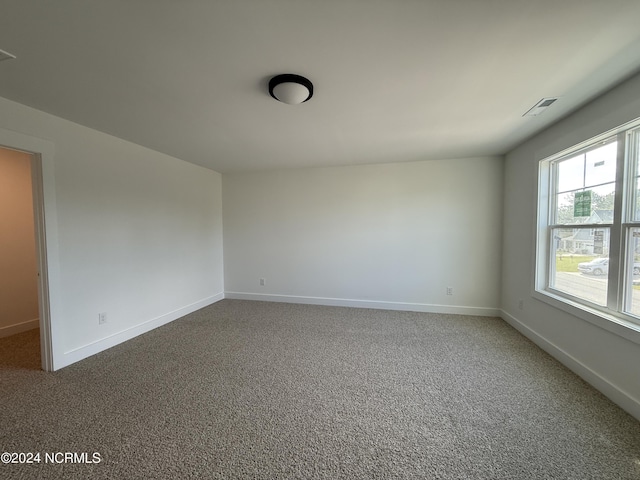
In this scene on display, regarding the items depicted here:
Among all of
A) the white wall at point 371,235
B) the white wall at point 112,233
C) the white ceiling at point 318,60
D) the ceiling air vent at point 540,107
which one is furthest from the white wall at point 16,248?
the ceiling air vent at point 540,107

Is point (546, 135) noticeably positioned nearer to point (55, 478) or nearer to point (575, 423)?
point (575, 423)

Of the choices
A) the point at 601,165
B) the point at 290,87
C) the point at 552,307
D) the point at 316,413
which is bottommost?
the point at 316,413

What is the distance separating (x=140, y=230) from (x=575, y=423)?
455 cm

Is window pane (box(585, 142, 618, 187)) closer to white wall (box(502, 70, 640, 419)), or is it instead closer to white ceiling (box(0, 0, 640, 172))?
white wall (box(502, 70, 640, 419))

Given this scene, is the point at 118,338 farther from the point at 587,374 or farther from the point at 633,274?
the point at 633,274

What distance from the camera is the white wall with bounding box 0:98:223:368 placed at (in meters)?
2.38

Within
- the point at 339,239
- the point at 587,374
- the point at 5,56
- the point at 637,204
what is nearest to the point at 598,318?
the point at 587,374

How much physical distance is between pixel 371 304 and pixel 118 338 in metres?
3.49

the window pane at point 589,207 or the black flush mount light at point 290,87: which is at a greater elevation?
the black flush mount light at point 290,87

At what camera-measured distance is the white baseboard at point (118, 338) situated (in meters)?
2.42

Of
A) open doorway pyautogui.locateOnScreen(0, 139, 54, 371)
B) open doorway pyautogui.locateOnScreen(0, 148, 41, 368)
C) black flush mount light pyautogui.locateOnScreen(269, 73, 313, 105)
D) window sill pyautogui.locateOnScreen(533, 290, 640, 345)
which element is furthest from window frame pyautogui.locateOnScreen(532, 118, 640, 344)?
open doorway pyautogui.locateOnScreen(0, 148, 41, 368)

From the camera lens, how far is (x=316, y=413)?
1.80m

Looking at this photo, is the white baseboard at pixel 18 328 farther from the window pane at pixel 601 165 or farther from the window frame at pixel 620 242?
the window pane at pixel 601 165

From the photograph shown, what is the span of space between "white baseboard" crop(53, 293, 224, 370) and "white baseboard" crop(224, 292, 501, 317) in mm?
933
